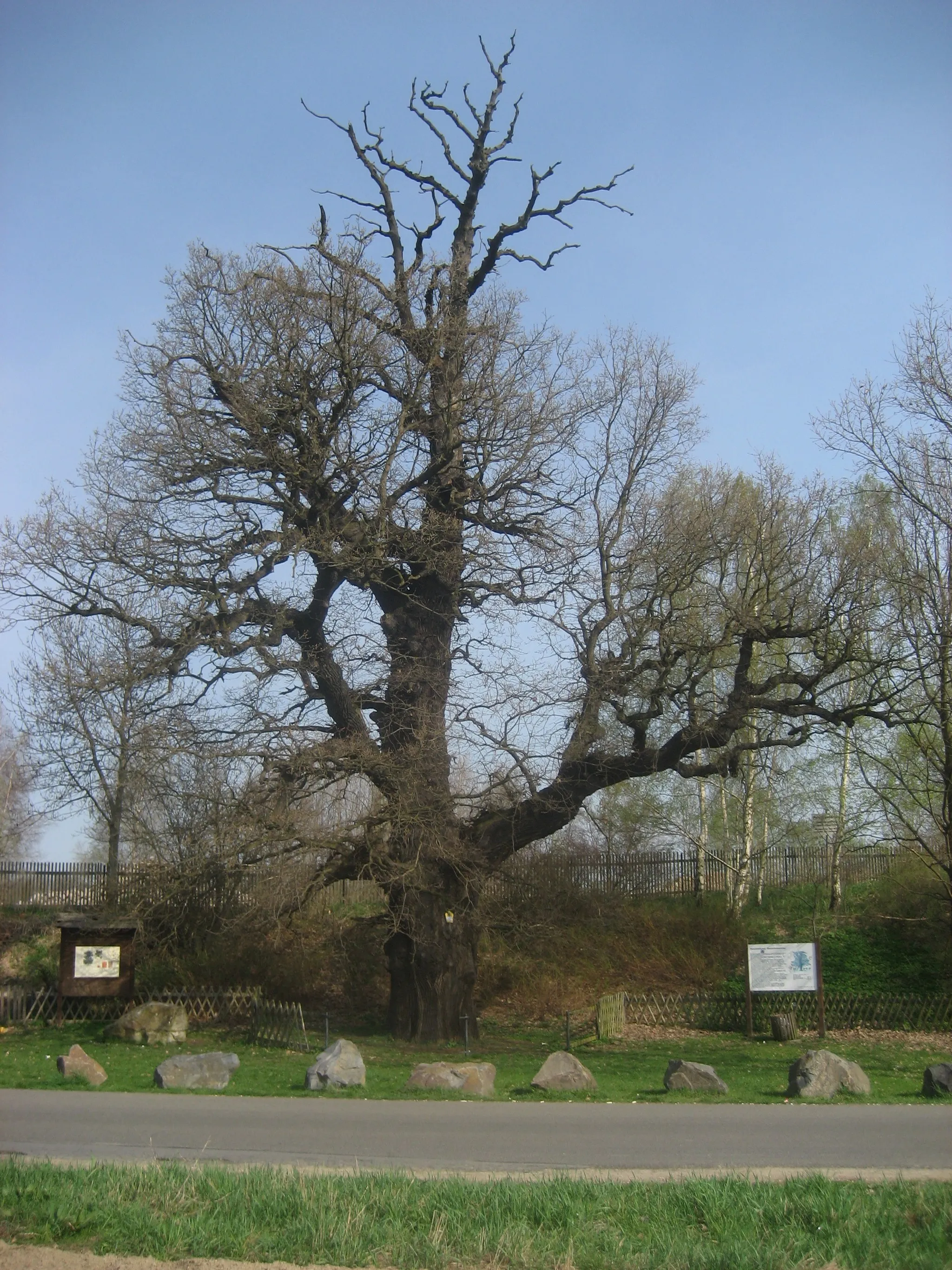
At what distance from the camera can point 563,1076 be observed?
602 inches

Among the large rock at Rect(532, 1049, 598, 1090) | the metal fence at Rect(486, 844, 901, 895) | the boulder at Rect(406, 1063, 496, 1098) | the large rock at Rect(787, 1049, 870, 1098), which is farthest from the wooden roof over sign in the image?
the large rock at Rect(787, 1049, 870, 1098)

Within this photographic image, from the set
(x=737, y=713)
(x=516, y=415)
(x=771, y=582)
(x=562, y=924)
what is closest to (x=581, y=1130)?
(x=737, y=713)

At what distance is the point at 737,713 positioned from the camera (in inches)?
819

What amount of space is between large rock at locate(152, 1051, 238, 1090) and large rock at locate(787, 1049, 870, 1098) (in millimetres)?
7677

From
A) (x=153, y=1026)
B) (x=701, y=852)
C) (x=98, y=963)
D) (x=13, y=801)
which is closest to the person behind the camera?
(x=153, y=1026)

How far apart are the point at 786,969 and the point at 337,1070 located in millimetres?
12018

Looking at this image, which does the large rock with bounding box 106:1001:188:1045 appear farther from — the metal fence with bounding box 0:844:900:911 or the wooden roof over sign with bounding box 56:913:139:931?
the metal fence with bounding box 0:844:900:911

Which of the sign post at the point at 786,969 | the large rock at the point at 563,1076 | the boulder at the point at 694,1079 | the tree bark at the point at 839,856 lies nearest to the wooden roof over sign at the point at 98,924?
the large rock at the point at 563,1076

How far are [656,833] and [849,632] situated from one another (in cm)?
1617

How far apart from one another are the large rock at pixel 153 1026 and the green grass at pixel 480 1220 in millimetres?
14120

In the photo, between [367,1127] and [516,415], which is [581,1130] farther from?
[516,415]

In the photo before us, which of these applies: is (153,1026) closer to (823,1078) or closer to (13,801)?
(823,1078)

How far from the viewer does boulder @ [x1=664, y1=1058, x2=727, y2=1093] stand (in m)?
15.0

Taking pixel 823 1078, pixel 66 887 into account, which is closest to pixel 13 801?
pixel 66 887
